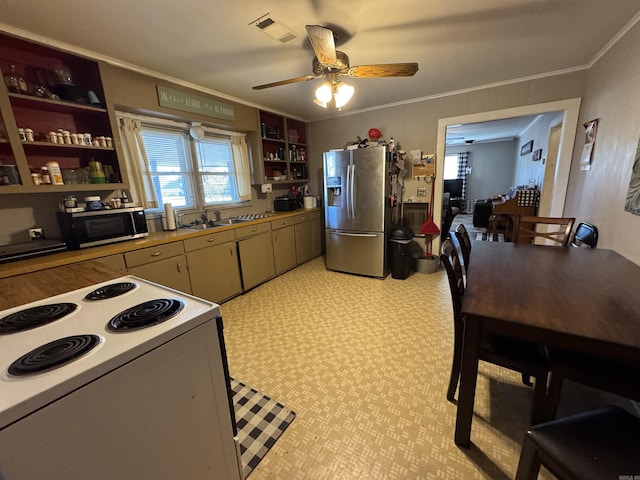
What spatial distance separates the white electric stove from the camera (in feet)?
1.83

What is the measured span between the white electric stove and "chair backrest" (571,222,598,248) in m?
2.52

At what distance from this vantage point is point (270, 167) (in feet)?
13.4

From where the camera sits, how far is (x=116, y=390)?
670mm

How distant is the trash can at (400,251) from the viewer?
3.31 m

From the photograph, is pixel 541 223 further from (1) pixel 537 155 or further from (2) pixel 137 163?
(1) pixel 537 155

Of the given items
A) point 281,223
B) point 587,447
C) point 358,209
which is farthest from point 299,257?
point 587,447

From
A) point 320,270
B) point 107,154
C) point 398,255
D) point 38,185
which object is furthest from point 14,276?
point 398,255

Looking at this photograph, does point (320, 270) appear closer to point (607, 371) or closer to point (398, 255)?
point (398, 255)

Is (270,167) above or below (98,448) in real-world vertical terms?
above

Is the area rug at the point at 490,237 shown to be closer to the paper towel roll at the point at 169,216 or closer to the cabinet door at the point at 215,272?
the cabinet door at the point at 215,272

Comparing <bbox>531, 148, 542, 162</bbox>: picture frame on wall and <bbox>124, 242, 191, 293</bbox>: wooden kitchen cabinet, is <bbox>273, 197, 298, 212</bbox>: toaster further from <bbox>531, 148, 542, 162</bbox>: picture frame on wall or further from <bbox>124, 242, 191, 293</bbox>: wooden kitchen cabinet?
<bbox>531, 148, 542, 162</bbox>: picture frame on wall

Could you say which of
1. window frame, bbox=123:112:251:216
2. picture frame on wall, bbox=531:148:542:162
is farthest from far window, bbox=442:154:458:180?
window frame, bbox=123:112:251:216

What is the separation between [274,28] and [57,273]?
7.01 feet

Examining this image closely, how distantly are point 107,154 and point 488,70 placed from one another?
376 centimetres
